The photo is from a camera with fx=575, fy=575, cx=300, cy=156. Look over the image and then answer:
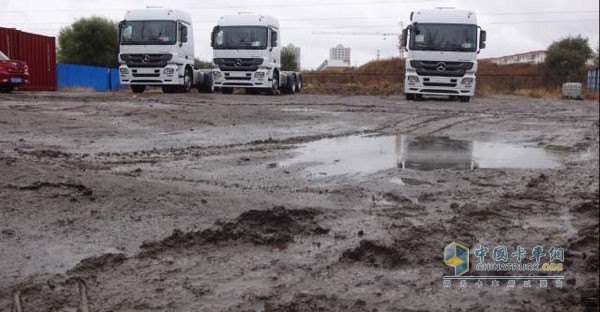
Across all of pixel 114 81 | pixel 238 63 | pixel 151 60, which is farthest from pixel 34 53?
pixel 114 81

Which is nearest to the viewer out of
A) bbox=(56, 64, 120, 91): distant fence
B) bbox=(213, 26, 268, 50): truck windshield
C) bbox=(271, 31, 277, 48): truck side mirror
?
bbox=(213, 26, 268, 50): truck windshield

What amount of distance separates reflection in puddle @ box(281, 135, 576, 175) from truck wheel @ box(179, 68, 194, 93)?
13660 millimetres

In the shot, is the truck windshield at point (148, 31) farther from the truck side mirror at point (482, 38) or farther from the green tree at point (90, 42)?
the green tree at point (90, 42)

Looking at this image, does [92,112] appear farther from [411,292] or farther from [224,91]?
[224,91]

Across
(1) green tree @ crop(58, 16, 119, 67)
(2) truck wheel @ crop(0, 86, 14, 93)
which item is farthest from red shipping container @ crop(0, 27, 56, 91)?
(1) green tree @ crop(58, 16, 119, 67)

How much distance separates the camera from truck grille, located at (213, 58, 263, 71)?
21094 mm

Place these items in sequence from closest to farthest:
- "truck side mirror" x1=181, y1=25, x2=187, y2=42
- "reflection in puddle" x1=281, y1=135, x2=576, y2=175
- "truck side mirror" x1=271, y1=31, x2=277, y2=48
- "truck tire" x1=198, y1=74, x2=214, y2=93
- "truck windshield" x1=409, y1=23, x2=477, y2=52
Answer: "reflection in puddle" x1=281, y1=135, x2=576, y2=175 → "truck windshield" x1=409, y1=23, x2=477, y2=52 → "truck side mirror" x1=181, y1=25, x2=187, y2=42 → "truck side mirror" x1=271, y1=31, x2=277, y2=48 → "truck tire" x1=198, y1=74, x2=214, y2=93

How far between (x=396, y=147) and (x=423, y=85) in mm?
11705

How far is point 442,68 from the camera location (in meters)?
18.4

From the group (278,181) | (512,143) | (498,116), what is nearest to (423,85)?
(498,116)

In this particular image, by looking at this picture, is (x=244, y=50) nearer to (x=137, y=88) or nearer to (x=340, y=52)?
(x=137, y=88)

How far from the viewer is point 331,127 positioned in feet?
34.5

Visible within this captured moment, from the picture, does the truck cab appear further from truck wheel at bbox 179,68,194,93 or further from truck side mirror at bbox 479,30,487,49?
truck side mirror at bbox 479,30,487,49

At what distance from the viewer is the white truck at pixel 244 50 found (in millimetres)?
20984
